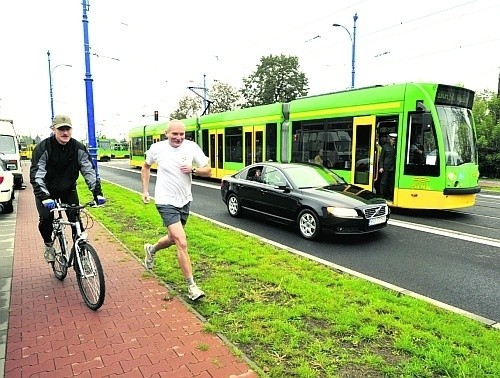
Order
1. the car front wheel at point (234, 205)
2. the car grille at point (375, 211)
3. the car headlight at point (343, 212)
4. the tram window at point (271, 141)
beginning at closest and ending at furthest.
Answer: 1. the car headlight at point (343, 212)
2. the car grille at point (375, 211)
3. the car front wheel at point (234, 205)
4. the tram window at point (271, 141)

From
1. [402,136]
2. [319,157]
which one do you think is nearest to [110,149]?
[319,157]

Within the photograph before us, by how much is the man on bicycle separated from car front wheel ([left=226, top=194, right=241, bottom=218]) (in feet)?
17.2

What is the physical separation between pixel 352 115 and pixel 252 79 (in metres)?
51.9

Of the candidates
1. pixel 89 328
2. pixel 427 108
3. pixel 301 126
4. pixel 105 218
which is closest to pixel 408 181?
pixel 427 108

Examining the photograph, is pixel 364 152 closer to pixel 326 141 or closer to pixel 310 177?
pixel 326 141

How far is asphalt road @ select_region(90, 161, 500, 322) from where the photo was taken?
5.05m

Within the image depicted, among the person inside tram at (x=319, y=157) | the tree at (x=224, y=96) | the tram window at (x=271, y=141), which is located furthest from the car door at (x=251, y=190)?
the tree at (x=224, y=96)

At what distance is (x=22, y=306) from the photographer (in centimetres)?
436

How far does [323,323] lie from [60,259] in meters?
3.24

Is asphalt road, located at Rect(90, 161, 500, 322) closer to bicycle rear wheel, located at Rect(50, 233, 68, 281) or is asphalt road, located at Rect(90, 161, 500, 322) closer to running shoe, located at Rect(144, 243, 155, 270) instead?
running shoe, located at Rect(144, 243, 155, 270)

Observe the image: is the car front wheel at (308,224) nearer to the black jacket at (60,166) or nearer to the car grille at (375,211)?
the car grille at (375,211)

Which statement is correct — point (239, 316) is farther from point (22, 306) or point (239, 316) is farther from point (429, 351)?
point (22, 306)

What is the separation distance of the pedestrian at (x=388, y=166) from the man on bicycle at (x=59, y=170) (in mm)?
7905

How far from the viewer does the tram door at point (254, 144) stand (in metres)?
16.5
